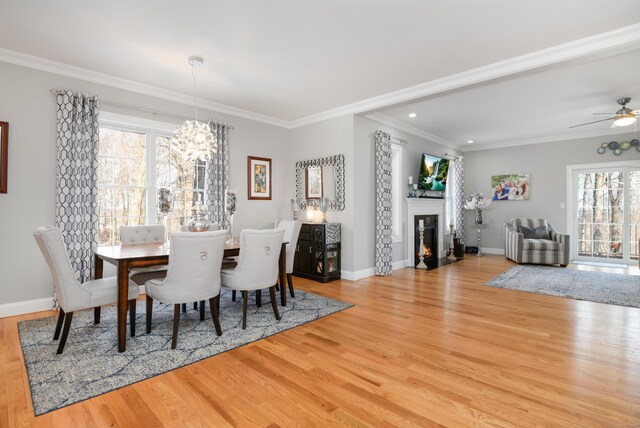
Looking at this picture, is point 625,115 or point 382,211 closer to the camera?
point 625,115

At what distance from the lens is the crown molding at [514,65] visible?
2969 millimetres

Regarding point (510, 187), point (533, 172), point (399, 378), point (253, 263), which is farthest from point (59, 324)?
point (533, 172)

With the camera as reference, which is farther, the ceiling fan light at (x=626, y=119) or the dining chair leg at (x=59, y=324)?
the ceiling fan light at (x=626, y=119)

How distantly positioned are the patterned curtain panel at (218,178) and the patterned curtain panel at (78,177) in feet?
4.65

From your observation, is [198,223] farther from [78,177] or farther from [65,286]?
[78,177]

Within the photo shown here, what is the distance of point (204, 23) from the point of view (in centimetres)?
285

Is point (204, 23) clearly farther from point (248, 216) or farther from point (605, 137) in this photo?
point (605, 137)

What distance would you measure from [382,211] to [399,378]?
3528mm

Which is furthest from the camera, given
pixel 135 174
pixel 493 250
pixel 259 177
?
pixel 493 250

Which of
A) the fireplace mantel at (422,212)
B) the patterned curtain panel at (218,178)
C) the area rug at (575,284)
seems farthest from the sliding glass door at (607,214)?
Answer: the patterned curtain panel at (218,178)

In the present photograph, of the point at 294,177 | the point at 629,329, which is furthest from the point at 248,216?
the point at 629,329

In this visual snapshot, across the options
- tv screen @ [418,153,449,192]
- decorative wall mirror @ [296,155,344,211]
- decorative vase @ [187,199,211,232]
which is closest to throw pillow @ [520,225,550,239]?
tv screen @ [418,153,449,192]

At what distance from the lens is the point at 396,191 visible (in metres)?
6.28

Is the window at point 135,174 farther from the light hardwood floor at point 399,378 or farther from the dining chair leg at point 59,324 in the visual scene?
the dining chair leg at point 59,324
